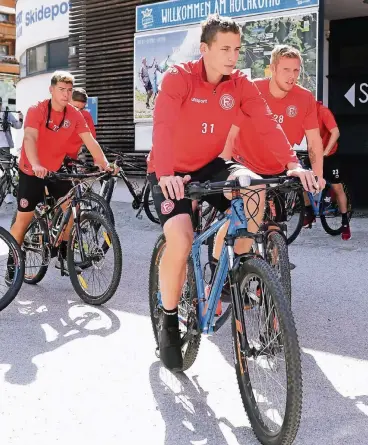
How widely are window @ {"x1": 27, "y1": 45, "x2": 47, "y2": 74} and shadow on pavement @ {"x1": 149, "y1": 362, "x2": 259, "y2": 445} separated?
1724 centimetres

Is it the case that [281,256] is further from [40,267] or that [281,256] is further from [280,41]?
[280,41]

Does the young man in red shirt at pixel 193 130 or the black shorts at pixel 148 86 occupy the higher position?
the black shorts at pixel 148 86

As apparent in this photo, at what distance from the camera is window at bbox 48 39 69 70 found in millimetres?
19172

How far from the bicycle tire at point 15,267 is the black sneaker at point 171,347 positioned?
1.88 metres

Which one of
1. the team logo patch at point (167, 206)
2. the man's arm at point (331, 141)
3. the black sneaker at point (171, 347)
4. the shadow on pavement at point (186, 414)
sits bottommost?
the shadow on pavement at point (186, 414)

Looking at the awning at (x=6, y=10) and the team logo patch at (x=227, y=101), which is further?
the awning at (x=6, y=10)

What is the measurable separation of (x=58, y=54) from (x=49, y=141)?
1357 cm

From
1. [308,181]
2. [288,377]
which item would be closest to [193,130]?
[308,181]

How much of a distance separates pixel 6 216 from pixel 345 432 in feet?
34.7

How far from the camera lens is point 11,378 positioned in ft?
13.5

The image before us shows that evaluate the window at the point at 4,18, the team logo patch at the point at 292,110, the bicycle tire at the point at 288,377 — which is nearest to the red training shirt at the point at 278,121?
the team logo patch at the point at 292,110

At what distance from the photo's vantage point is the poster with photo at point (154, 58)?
13.9 meters

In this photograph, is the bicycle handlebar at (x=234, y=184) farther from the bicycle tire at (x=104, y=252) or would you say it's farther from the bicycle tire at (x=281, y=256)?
the bicycle tire at (x=104, y=252)

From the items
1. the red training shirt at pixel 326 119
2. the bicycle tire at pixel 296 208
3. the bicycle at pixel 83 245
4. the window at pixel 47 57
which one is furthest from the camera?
the window at pixel 47 57
